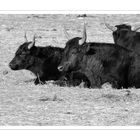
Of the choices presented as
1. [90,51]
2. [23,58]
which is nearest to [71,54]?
[90,51]


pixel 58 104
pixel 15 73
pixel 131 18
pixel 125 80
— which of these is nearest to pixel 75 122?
pixel 58 104

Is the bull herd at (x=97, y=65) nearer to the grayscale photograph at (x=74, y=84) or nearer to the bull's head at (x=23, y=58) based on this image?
the grayscale photograph at (x=74, y=84)

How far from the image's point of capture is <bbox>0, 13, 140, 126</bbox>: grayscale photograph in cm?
1329

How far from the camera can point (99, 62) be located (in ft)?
55.3

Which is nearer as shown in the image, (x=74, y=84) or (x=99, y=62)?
(x=99, y=62)

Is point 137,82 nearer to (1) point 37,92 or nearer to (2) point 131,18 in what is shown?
(1) point 37,92

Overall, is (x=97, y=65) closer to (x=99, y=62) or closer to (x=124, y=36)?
(x=99, y=62)

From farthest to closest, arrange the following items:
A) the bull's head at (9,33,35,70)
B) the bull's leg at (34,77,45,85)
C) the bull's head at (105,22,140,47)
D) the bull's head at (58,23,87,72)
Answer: the bull's head at (105,22,140,47) < the bull's head at (9,33,35,70) < the bull's leg at (34,77,45,85) < the bull's head at (58,23,87,72)

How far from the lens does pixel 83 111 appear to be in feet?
45.0

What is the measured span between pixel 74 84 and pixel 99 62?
756 mm

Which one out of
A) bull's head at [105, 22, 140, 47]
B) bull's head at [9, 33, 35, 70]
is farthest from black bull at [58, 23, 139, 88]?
bull's head at [105, 22, 140, 47]

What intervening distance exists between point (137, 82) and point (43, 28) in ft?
41.3

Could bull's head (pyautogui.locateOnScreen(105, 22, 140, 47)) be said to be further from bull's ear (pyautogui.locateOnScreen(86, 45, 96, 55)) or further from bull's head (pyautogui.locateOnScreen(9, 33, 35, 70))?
bull's ear (pyautogui.locateOnScreen(86, 45, 96, 55))

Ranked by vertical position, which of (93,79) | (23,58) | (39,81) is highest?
(23,58)
